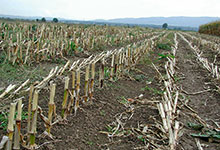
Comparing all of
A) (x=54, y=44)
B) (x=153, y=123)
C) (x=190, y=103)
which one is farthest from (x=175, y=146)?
(x=54, y=44)

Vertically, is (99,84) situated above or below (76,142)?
above

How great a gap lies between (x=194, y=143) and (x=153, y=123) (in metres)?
0.67

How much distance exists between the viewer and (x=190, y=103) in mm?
4621

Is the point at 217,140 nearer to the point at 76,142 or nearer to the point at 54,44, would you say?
the point at 76,142

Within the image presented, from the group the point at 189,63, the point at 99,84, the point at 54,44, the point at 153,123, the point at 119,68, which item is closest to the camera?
the point at 153,123

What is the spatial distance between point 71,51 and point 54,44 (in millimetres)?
1264

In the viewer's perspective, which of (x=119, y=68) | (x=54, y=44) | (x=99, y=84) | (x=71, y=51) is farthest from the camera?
(x=71, y=51)

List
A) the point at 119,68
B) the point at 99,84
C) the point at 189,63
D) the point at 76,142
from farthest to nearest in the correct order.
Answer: the point at 189,63 → the point at 119,68 → the point at 99,84 → the point at 76,142

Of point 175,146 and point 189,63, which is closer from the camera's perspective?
point 175,146

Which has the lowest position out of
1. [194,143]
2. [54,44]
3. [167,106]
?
[194,143]

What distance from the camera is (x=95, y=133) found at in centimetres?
305

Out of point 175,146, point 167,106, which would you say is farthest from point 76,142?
point 167,106

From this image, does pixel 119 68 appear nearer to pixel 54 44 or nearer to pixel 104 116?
pixel 104 116

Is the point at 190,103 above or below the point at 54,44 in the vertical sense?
below
